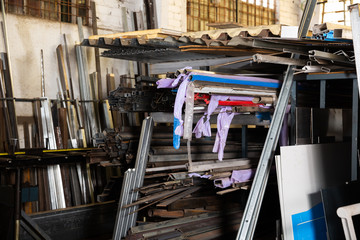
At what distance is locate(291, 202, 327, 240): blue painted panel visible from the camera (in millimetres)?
3846

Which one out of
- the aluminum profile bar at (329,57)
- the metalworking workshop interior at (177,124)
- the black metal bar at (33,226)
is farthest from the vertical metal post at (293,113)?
the black metal bar at (33,226)

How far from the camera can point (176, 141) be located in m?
3.97

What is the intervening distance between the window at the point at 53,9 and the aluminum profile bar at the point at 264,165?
4.54 meters

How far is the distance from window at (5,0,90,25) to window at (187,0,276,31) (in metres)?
2.17

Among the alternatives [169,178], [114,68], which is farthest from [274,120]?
[114,68]

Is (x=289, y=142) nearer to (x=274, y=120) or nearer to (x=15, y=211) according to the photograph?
(x=274, y=120)

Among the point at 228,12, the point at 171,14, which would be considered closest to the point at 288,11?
the point at 228,12

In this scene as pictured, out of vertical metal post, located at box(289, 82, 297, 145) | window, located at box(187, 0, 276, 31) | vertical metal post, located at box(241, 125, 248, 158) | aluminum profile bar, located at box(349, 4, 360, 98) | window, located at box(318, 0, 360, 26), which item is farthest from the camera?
window, located at box(187, 0, 276, 31)

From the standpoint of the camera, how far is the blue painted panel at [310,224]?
3.85 metres

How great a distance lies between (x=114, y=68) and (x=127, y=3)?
1230 millimetres

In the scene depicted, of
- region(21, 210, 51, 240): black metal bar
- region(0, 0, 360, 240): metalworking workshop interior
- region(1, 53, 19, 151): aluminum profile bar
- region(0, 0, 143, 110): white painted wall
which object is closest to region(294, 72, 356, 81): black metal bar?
region(0, 0, 360, 240): metalworking workshop interior

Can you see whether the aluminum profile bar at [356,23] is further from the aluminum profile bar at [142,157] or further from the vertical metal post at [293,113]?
the aluminum profile bar at [142,157]

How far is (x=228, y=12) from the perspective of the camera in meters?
10.2

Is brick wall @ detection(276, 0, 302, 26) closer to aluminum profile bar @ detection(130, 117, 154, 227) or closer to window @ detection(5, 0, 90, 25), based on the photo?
window @ detection(5, 0, 90, 25)
